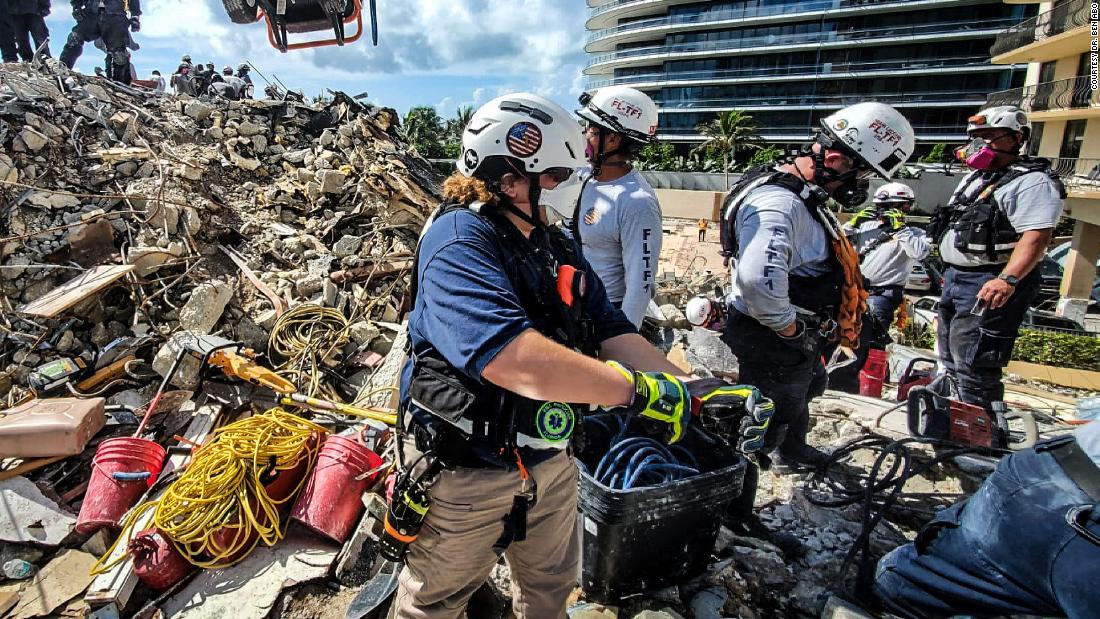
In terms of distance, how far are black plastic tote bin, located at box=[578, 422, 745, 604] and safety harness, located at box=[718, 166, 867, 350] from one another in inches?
42.8

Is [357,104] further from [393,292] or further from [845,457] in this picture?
[845,457]

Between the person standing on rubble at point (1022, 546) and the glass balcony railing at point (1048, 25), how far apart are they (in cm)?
2260

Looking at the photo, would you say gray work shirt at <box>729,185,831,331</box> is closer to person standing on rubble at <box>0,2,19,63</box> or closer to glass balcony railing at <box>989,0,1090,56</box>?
person standing on rubble at <box>0,2,19,63</box>

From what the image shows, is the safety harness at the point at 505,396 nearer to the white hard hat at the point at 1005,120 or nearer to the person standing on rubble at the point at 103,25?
the white hard hat at the point at 1005,120

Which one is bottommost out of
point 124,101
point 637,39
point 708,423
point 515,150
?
point 708,423

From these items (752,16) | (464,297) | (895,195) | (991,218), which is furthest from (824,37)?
(464,297)

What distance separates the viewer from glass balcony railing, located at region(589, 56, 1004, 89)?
144ft

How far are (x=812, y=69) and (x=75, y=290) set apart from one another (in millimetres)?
55321

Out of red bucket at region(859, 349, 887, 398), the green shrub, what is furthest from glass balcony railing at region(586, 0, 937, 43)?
red bucket at region(859, 349, 887, 398)

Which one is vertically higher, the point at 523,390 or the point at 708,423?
the point at 523,390

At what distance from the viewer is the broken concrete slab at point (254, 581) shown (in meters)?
2.85

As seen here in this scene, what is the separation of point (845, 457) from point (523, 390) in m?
3.15

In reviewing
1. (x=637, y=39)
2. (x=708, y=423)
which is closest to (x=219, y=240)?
(x=708, y=423)

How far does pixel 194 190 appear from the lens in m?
7.62
